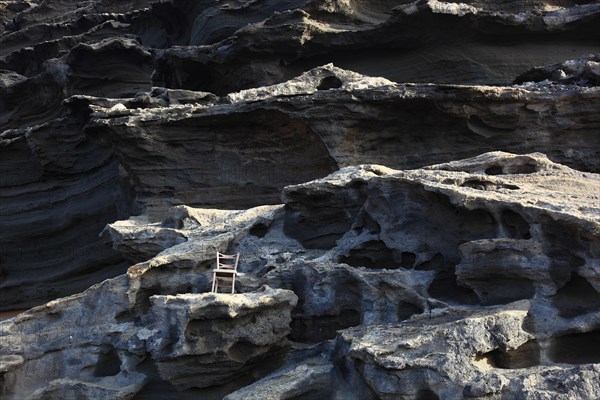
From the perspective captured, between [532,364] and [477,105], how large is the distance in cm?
541

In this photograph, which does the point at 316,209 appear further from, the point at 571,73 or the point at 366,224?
the point at 571,73

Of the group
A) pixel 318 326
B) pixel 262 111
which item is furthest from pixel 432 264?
pixel 262 111

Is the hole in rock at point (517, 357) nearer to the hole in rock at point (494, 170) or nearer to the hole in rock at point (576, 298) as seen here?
the hole in rock at point (576, 298)

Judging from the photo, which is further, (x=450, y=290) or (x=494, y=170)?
(x=494, y=170)

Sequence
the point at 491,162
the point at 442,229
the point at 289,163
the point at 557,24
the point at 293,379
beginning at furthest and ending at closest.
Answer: the point at 557,24 < the point at 289,163 < the point at 491,162 < the point at 442,229 < the point at 293,379

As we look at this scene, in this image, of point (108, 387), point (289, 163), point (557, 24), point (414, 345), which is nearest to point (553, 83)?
point (557, 24)

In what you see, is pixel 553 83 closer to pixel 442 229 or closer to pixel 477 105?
pixel 477 105

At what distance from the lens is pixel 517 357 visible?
17.2ft

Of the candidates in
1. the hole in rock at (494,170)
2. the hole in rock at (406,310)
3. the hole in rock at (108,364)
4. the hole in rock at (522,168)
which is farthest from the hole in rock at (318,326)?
the hole in rock at (522,168)

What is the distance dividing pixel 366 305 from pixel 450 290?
85cm

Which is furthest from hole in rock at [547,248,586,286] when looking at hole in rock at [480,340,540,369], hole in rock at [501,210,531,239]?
hole in rock at [480,340,540,369]

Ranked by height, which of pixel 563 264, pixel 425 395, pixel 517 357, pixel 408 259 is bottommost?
pixel 425 395

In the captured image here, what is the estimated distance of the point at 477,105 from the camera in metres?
9.81

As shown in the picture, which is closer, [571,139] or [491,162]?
[491,162]
